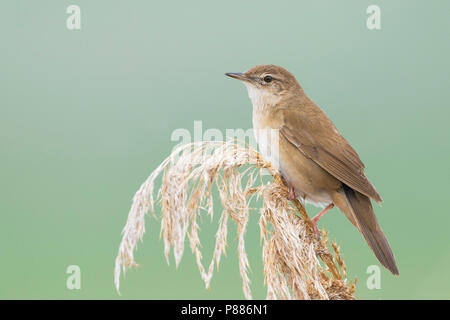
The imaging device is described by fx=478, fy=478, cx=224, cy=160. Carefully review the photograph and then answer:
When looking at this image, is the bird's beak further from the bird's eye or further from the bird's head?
the bird's eye

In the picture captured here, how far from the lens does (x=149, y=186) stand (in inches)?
94.6

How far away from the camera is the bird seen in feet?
11.3

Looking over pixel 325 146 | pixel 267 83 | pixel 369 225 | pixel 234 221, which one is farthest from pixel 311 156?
pixel 234 221

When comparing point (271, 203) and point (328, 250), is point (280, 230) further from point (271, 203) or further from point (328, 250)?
point (328, 250)

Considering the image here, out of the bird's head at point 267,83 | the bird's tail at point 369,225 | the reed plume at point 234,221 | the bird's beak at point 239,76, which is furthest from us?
the bird's head at point 267,83

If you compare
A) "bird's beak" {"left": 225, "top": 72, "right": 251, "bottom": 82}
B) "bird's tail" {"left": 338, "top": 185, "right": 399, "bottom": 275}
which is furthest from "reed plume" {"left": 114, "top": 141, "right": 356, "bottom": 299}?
"bird's beak" {"left": 225, "top": 72, "right": 251, "bottom": 82}

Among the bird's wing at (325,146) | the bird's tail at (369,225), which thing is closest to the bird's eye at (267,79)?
the bird's wing at (325,146)

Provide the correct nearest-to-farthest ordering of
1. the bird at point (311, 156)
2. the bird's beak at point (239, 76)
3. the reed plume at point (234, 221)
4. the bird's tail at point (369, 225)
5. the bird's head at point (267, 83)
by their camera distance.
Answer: the reed plume at point (234, 221)
the bird's tail at point (369, 225)
the bird at point (311, 156)
the bird's beak at point (239, 76)
the bird's head at point (267, 83)

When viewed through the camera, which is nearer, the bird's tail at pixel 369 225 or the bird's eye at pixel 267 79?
the bird's tail at pixel 369 225

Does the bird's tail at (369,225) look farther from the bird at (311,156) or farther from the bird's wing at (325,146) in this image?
the bird's wing at (325,146)

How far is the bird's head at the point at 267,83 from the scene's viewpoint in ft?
13.8

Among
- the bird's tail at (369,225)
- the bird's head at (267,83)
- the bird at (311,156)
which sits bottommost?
the bird's tail at (369,225)

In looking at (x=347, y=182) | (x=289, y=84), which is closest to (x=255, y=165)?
(x=347, y=182)

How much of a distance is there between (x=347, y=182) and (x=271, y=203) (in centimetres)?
118
